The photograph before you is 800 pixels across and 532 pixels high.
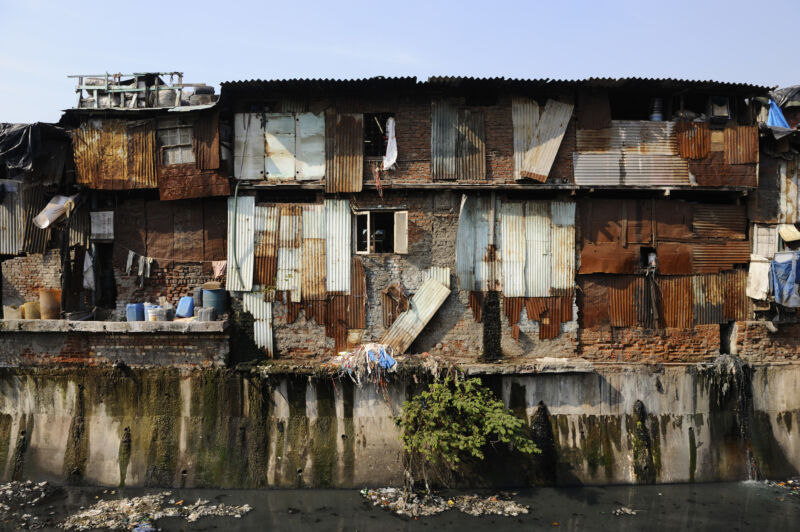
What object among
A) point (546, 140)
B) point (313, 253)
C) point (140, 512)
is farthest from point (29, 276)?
point (546, 140)

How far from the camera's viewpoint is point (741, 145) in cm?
1033

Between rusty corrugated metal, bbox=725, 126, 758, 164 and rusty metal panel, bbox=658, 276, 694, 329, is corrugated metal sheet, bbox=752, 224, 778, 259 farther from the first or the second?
rusty metal panel, bbox=658, 276, 694, 329

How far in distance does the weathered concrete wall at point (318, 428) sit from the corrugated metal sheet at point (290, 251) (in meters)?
1.95

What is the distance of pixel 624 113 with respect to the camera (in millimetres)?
11234

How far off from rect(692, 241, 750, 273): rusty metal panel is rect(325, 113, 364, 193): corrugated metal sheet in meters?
Answer: 7.89

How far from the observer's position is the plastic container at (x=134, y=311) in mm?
10062

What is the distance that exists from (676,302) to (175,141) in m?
11.9

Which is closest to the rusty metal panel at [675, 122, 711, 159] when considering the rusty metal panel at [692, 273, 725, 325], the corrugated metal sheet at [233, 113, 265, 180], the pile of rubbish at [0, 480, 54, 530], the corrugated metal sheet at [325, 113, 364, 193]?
the rusty metal panel at [692, 273, 725, 325]

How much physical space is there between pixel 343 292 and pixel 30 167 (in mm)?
7218

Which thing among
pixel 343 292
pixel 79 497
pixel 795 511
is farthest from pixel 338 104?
pixel 795 511

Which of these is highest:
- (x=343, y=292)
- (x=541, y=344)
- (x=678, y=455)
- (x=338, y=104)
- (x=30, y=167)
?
(x=338, y=104)

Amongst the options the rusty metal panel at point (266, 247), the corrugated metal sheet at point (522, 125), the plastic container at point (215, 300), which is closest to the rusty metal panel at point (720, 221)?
the corrugated metal sheet at point (522, 125)

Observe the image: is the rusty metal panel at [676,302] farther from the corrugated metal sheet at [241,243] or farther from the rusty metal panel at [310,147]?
the corrugated metal sheet at [241,243]

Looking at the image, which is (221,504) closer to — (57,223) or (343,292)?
(343,292)
